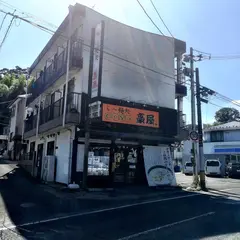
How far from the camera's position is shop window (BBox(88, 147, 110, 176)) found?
14984 millimetres

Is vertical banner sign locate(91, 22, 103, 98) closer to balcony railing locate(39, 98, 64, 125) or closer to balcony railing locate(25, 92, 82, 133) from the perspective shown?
balcony railing locate(25, 92, 82, 133)

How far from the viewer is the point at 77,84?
613 inches

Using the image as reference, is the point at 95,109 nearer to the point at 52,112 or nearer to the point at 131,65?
the point at 131,65

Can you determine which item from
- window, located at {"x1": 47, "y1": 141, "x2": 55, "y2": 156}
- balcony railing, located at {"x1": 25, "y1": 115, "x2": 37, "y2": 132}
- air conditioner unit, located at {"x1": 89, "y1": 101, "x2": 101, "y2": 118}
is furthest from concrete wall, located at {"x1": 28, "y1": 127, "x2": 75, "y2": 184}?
balcony railing, located at {"x1": 25, "y1": 115, "x2": 37, "y2": 132}

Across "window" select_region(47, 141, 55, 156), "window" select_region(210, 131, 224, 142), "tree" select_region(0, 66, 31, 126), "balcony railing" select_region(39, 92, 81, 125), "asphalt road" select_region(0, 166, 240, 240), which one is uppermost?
"tree" select_region(0, 66, 31, 126)

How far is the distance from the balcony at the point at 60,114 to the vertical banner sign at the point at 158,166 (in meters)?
4.78

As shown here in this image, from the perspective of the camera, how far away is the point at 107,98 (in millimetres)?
14945

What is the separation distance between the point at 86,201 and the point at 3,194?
3.56 metres

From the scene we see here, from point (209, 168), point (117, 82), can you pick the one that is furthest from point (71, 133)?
point (209, 168)

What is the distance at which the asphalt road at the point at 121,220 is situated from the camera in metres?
6.14

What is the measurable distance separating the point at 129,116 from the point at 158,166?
358cm

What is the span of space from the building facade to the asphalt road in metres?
4.59

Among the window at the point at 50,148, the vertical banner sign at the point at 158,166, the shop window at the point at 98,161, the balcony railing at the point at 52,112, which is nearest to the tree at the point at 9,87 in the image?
the window at the point at 50,148

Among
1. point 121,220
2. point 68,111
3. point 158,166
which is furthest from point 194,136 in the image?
point 121,220
